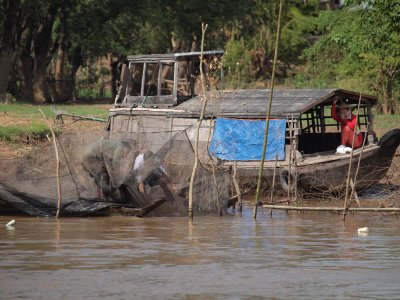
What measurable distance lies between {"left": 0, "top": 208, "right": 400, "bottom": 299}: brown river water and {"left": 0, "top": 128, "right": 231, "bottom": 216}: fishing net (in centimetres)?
22

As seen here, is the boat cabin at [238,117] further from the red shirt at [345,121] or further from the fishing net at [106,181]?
the fishing net at [106,181]

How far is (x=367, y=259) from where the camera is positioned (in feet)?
39.9

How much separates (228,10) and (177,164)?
24211 millimetres

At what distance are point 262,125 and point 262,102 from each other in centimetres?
49

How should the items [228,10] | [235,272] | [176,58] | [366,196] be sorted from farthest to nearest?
[228,10]
[176,58]
[366,196]
[235,272]

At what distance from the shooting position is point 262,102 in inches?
778

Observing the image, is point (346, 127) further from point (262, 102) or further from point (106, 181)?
point (106, 181)

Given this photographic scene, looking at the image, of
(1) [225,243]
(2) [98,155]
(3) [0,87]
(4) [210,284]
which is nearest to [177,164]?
(2) [98,155]

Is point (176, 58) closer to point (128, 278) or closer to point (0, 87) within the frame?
point (128, 278)

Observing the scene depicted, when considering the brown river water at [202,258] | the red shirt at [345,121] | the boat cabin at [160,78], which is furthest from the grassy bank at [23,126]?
the brown river water at [202,258]

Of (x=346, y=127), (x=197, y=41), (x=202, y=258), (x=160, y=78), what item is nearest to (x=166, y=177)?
(x=202, y=258)

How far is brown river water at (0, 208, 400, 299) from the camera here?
33.5 ft

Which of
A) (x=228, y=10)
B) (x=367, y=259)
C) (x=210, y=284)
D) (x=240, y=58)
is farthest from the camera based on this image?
(x=240, y=58)

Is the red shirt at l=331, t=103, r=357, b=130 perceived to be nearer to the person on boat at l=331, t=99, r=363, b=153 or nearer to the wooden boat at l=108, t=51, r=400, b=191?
the person on boat at l=331, t=99, r=363, b=153
